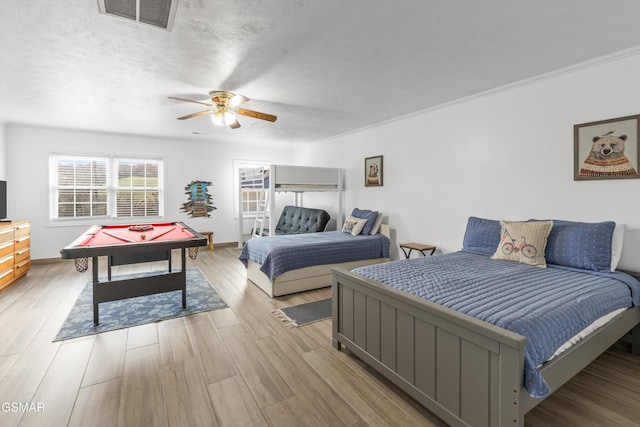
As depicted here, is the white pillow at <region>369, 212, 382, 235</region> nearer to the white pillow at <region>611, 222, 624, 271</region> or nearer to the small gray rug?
the small gray rug

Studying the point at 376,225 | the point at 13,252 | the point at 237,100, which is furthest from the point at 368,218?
the point at 13,252

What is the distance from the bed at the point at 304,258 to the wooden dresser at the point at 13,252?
9.75ft

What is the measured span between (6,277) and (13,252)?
40 cm

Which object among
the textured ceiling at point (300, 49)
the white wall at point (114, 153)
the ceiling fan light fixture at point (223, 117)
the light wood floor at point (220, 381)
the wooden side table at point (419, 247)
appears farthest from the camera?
the white wall at point (114, 153)

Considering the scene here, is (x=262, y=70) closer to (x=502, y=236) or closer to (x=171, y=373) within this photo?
(x=171, y=373)

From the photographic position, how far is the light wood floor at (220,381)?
169 centimetres

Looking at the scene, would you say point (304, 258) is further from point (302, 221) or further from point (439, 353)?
point (439, 353)

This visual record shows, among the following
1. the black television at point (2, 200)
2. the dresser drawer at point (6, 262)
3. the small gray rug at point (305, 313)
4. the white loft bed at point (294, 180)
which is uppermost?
the white loft bed at point (294, 180)

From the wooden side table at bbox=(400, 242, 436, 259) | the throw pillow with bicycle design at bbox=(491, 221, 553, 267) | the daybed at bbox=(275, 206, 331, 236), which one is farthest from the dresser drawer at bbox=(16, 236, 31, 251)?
the throw pillow with bicycle design at bbox=(491, 221, 553, 267)

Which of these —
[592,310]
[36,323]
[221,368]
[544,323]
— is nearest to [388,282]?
[544,323]

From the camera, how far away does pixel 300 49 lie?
7.91 ft

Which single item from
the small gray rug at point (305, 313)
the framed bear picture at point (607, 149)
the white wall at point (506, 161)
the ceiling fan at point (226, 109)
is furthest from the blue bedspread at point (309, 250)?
the framed bear picture at point (607, 149)

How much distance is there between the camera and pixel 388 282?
213 cm

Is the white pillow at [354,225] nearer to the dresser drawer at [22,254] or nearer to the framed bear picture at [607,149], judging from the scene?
the framed bear picture at [607,149]
